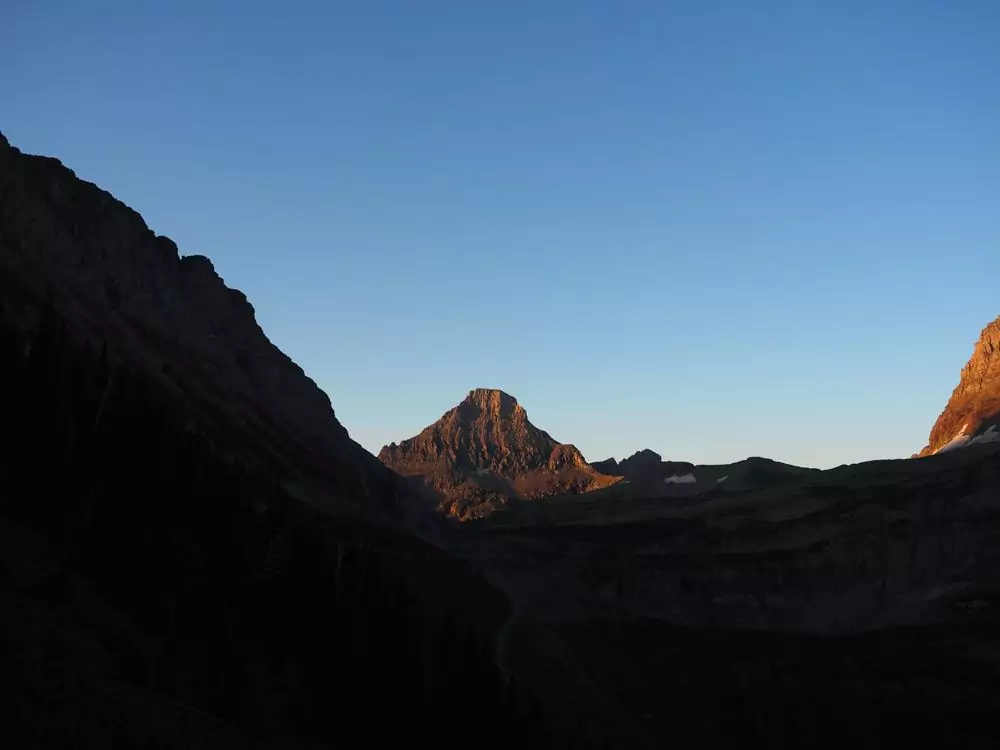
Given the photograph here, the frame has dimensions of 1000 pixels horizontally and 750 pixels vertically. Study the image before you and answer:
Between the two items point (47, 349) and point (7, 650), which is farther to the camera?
point (47, 349)

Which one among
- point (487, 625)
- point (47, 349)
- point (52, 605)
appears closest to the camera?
point (52, 605)

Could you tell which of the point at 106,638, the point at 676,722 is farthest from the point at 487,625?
the point at 106,638

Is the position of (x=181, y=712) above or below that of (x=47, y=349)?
below

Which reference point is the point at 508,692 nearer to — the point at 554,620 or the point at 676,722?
the point at 676,722

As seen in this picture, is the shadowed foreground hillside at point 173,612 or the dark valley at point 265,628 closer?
the shadowed foreground hillside at point 173,612

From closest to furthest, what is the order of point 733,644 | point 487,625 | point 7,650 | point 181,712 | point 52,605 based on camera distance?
1. point 7,650
2. point 181,712
3. point 52,605
4. point 487,625
5. point 733,644

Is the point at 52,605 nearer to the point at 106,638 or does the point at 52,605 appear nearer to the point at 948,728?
the point at 106,638

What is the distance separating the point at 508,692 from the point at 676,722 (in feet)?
155

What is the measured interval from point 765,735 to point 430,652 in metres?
60.7

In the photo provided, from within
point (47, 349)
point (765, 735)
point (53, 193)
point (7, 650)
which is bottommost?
point (765, 735)

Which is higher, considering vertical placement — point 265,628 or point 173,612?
point 173,612

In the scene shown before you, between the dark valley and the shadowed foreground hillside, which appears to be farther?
the dark valley

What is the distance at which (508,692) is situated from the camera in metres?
89.6

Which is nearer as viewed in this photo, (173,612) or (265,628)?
(173,612)
